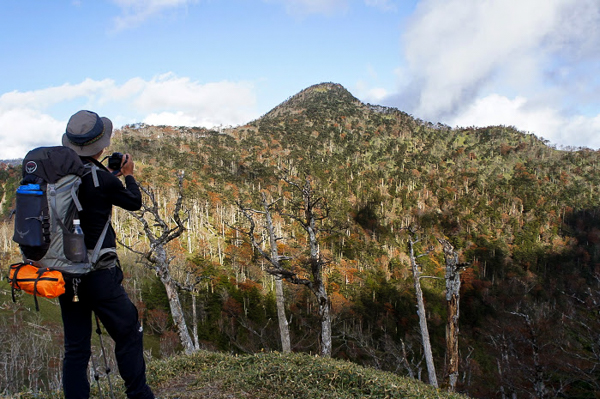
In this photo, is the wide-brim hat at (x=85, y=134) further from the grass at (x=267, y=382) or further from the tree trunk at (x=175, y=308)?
the tree trunk at (x=175, y=308)

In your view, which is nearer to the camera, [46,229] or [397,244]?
[46,229]

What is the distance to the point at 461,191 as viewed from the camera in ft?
422

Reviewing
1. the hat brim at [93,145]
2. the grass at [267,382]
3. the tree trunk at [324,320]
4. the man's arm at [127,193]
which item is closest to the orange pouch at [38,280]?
the man's arm at [127,193]

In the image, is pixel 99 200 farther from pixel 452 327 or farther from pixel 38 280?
pixel 452 327

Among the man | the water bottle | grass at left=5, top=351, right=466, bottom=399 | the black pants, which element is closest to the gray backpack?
the water bottle

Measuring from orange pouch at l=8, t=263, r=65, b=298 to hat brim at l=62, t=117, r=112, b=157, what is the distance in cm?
99

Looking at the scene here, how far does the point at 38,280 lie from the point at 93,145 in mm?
1175

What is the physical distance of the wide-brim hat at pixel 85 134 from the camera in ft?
9.35

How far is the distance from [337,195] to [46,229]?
392 feet

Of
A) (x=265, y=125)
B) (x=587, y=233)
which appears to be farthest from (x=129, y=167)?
(x=265, y=125)

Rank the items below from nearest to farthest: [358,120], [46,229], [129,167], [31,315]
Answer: [46,229]
[129,167]
[31,315]
[358,120]


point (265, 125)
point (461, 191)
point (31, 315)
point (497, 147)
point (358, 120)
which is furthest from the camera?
point (358, 120)

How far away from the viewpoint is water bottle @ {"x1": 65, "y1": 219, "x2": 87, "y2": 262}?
251 cm

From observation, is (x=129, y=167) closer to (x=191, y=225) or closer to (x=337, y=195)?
(x=191, y=225)
